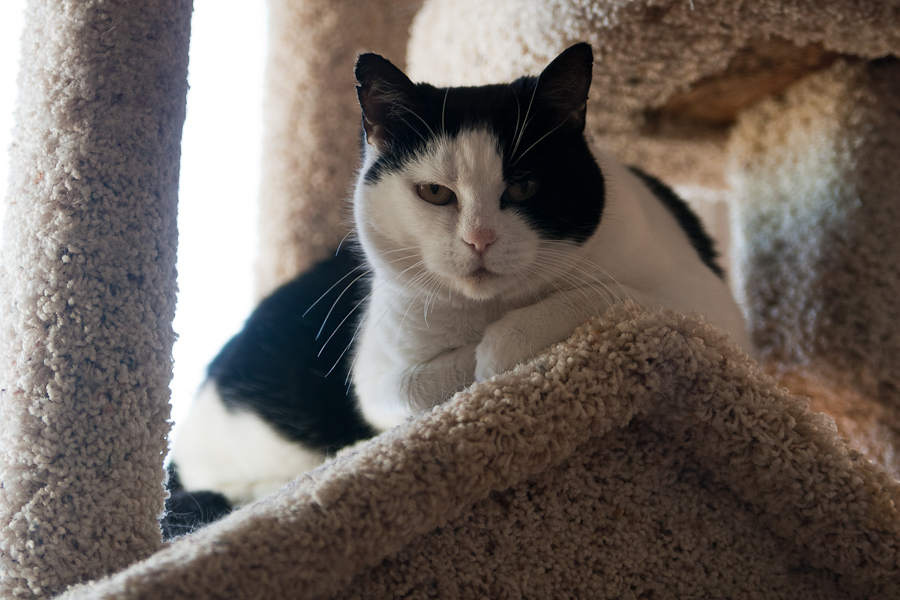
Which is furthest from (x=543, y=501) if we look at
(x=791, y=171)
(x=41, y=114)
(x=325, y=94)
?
(x=325, y=94)

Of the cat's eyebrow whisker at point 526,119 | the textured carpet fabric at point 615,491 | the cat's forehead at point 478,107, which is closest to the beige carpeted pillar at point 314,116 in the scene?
the cat's forehead at point 478,107

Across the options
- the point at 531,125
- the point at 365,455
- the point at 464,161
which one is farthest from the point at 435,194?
the point at 365,455

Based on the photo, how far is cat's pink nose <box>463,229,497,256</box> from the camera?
0.77m

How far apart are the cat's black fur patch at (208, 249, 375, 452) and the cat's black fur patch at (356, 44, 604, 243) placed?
33 centimetres

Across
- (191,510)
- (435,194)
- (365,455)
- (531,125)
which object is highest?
(531,125)

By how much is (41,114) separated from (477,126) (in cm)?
54

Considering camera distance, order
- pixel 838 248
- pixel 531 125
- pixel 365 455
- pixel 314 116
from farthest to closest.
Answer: pixel 314 116 → pixel 838 248 → pixel 531 125 → pixel 365 455

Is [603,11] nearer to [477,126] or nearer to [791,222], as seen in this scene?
[477,126]

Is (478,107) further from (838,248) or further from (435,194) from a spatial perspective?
(838,248)

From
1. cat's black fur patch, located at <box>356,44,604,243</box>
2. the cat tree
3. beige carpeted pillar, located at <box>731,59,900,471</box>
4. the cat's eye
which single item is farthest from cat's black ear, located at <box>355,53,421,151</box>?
beige carpeted pillar, located at <box>731,59,900,471</box>

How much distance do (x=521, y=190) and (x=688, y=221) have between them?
584 millimetres

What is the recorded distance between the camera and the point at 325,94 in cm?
151

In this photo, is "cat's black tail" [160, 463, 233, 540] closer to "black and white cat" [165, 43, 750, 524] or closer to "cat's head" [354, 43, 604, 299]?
"black and white cat" [165, 43, 750, 524]

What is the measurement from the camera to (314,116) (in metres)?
1.52
